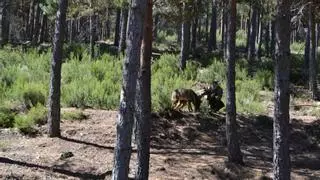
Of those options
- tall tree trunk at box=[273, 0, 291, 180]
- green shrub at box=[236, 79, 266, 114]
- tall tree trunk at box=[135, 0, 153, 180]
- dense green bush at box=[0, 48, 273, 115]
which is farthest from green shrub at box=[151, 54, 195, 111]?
tall tree trunk at box=[273, 0, 291, 180]

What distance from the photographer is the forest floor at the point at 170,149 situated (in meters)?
10.7

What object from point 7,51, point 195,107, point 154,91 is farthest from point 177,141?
point 7,51

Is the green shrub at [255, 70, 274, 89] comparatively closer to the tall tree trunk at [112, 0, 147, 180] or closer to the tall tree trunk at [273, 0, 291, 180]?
the tall tree trunk at [273, 0, 291, 180]

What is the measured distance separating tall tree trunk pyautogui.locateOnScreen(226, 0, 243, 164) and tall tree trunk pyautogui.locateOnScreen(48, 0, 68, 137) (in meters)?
3.76

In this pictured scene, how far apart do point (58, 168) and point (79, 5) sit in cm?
1104

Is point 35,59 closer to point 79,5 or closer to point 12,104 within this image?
point 79,5

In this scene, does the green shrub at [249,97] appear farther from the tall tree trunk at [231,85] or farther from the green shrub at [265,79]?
the tall tree trunk at [231,85]

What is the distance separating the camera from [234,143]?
1166cm

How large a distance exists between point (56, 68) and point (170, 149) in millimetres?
3401

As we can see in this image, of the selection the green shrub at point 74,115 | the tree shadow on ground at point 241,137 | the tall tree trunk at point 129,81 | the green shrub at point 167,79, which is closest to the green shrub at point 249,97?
the tree shadow on ground at point 241,137

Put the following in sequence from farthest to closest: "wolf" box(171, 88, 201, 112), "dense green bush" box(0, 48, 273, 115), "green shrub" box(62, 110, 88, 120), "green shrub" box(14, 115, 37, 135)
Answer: "dense green bush" box(0, 48, 273, 115) → "wolf" box(171, 88, 201, 112) → "green shrub" box(62, 110, 88, 120) → "green shrub" box(14, 115, 37, 135)

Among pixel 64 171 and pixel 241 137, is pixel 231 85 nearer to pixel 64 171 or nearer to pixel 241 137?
pixel 241 137

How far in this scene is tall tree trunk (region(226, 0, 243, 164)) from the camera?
1120cm

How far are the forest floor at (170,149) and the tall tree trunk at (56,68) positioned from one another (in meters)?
0.50
